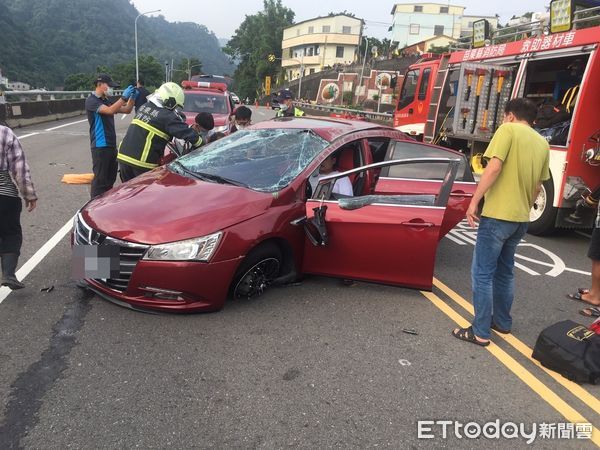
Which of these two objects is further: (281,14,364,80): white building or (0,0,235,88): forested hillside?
(281,14,364,80): white building

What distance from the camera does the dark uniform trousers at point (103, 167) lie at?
566 centimetres

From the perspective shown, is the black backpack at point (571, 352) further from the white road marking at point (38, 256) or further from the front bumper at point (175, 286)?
the white road marking at point (38, 256)

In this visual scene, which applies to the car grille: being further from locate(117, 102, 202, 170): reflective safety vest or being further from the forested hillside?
the forested hillside

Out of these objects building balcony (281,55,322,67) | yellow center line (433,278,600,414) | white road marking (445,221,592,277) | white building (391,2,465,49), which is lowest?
yellow center line (433,278,600,414)

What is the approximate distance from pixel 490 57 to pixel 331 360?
23.8ft

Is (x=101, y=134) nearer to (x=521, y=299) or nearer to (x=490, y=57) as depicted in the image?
(x=521, y=299)

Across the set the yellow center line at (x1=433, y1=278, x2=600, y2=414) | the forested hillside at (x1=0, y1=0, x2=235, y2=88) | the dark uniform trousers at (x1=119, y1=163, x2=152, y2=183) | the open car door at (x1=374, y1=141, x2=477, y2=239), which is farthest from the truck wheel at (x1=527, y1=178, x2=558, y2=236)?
the forested hillside at (x1=0, y1=0, x2=235, y2=88)

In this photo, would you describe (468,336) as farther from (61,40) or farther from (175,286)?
(61,40)

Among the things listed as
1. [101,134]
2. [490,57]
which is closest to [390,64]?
[490,57]

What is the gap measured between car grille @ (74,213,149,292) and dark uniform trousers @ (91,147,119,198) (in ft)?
7.40

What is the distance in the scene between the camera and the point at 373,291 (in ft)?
14.4

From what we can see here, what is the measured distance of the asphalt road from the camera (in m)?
2.48

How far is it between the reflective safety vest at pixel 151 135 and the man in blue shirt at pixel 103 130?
0.67 m

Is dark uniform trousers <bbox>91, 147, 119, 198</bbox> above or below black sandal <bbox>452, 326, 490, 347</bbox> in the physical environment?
above
